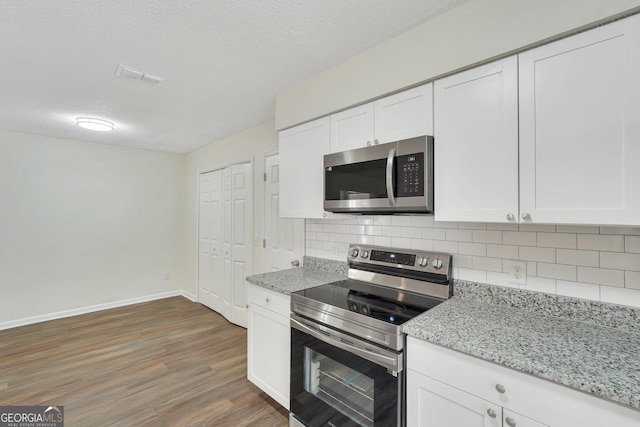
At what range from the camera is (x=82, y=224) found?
4203mm

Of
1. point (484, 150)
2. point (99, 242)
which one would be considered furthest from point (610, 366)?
point (99, 242)

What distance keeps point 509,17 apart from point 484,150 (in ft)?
1.93

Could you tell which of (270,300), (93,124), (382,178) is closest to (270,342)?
(270,300)

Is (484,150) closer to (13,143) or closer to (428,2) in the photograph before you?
(428,2)

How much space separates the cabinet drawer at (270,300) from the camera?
200 centimetres

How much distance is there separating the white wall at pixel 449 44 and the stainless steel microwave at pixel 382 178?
366 millimetres

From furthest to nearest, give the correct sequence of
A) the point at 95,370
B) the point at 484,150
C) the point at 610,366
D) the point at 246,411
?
the point at 95,370, the point at 246,411, the point at 484,150, the point at 610,366

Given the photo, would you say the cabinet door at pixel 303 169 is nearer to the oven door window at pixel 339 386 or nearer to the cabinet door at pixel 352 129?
the cabinet door at pixel 352 129

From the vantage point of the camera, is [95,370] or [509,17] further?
[95,370]

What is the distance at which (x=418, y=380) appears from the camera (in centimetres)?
131

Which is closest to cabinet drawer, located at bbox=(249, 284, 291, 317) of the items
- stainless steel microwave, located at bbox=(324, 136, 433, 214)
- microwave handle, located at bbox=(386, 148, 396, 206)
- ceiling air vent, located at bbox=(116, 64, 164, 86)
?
stainless steel microwave, located at bbox=(324, 136, 433, 214)

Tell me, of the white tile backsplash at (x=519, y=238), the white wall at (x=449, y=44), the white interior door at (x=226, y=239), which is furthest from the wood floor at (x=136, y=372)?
the white wall at (x=449, y=44)

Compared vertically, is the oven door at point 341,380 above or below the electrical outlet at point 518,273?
below

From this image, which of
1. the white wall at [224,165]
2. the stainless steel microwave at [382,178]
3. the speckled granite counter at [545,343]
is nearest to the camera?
the speckled granite counter at [545,343]
